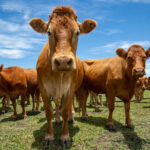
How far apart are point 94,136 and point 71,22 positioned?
9.78 ft

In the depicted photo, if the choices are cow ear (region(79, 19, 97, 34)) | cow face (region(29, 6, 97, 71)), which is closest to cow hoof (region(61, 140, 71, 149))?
cow face (region(29, 6, 97, 71))

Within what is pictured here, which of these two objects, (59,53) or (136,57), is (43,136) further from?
(136,57)

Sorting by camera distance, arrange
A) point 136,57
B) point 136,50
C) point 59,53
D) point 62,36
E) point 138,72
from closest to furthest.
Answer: point 59,53 < point 62,36 < point 138,72 < point 136,57 < point 136,50

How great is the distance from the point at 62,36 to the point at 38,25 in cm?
105

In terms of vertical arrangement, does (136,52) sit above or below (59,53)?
above

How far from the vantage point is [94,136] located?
14.7 feet

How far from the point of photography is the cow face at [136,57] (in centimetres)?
424

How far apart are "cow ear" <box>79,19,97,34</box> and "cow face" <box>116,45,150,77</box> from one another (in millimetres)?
1309

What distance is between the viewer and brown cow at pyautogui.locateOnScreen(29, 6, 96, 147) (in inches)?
127

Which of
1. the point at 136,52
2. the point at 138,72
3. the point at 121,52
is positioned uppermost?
the point at 121,52

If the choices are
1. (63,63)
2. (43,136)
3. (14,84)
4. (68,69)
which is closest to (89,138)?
(43,136)

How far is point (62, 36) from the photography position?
321 centimetres

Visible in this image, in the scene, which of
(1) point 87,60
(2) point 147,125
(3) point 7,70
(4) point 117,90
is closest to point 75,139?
(4) point 117,90

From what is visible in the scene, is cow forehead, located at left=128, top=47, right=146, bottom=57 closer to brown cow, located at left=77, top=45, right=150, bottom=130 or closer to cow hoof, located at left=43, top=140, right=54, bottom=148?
brown cow, located at left=77, top=45, right=150, bottom=130
